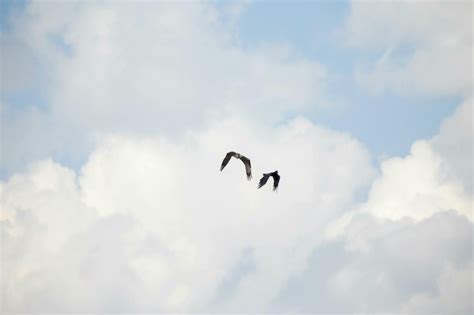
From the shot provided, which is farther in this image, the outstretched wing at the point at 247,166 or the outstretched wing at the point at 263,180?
the outstretched wing at the point at 263,180

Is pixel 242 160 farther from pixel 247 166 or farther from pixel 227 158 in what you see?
pixel 227 158

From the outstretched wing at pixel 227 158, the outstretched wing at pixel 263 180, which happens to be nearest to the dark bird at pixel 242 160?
the outstretched wing at pixel 227 158

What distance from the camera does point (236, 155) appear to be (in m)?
67.9

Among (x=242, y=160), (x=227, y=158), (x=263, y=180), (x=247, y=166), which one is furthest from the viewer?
(x=263, y=180)

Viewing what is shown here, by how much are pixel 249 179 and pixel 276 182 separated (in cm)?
627

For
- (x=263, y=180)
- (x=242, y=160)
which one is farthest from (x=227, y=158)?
(x=263, y=180)

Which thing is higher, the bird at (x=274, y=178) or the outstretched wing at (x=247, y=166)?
the bird at (x=274, y=178)

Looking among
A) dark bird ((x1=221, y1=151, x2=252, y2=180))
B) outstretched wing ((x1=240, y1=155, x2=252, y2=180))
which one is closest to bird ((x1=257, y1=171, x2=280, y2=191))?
outstretched wing ((x1=240, y1=155, x2=252, y2=180))

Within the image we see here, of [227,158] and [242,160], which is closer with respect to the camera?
[242,160]

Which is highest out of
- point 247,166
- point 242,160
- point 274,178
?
point 274,178

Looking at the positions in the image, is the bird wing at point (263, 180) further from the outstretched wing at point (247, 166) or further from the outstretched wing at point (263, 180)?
the outstretched wing at point (247, 166)

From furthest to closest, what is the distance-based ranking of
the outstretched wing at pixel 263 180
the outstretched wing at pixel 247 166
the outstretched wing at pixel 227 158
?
the outstretched wing at pixel 263 180 → the outstretched wing at pixel 227 158 → the outstretched wing at pixel 247 166

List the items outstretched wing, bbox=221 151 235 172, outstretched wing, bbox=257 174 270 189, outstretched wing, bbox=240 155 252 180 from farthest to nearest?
outstretched wing, bbox=257 174 270 189
outstretched wing, bbox=221 151 235 172
outstretched wing, bbox=240 155 252 180

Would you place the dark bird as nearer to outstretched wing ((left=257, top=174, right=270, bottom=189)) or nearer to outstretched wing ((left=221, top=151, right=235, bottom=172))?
outstretched wing ((left=221, top=151, right=235, bottom=172))
